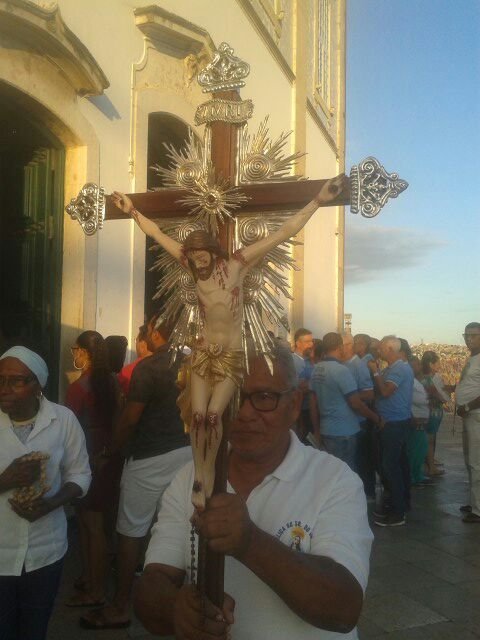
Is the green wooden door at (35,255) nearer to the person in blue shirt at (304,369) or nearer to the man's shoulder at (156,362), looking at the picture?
the man's shoulder at (156,362)

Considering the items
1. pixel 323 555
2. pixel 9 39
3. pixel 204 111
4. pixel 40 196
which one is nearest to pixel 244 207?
pixel 204 111

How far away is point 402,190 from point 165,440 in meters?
2.36

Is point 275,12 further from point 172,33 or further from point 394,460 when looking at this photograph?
point 394,460

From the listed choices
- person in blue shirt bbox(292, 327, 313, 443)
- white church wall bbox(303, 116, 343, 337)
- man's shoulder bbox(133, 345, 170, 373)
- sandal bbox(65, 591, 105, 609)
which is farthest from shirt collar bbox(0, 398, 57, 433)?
white church wall bbox(303, 116, 343, 337)

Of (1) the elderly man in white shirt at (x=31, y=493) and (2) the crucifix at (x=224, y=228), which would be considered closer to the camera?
(2) the crucifix at (x=224, y=228)

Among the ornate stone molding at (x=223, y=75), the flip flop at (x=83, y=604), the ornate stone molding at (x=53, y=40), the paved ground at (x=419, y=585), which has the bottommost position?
the paved ground at (x=419, y=585)

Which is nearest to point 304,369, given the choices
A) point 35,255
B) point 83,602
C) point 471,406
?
point 471,406

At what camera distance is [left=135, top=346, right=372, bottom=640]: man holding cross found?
5.11 feet

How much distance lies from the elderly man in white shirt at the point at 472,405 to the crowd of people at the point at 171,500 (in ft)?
2.54

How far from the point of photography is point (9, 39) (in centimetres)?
546

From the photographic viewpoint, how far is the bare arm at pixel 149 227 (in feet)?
7.09

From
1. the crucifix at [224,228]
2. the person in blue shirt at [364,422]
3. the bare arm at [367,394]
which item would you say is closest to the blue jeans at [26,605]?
the crucifix at [224,228]

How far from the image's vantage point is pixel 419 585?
16.1 feet

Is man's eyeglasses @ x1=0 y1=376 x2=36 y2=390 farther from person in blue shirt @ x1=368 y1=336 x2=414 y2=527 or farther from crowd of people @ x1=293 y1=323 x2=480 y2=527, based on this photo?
person in blue shirt @ x1=368 y1=336 x2=414 y2=527
